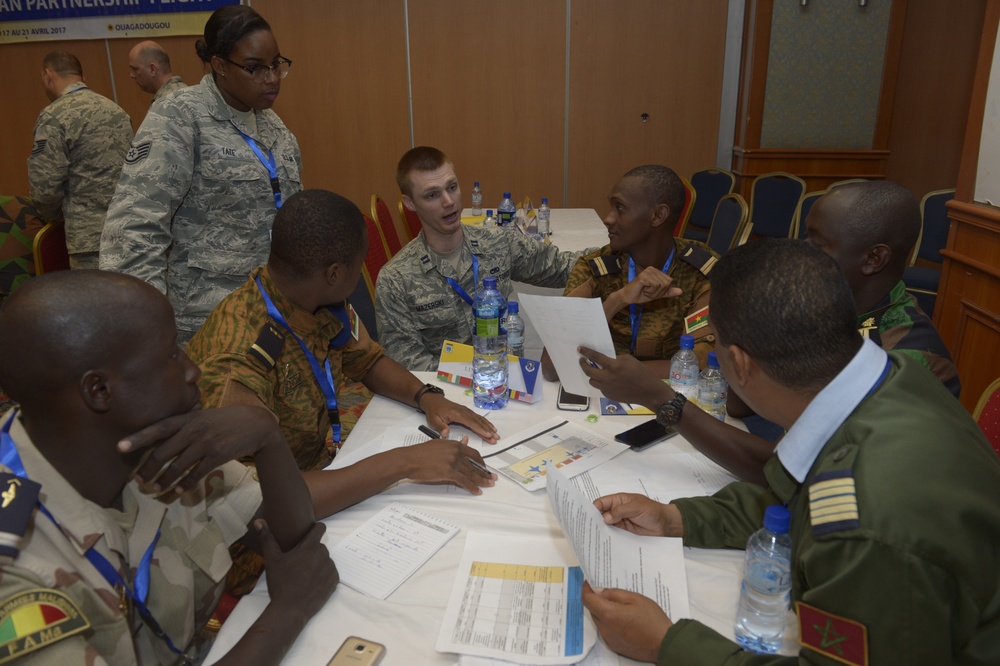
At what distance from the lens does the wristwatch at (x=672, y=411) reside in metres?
1.53

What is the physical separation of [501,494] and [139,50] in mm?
4918

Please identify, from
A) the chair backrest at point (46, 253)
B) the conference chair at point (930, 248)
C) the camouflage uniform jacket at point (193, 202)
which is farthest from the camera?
the conference chair at point (930, 248)

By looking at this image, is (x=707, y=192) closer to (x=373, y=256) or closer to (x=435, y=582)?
(x=373, y=256)

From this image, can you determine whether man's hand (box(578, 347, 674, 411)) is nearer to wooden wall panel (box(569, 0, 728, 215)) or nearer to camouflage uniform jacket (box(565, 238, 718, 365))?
camouflage uniform jacket (box(565, 238, 718, 365))

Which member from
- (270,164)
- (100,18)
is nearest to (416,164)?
(270,164)

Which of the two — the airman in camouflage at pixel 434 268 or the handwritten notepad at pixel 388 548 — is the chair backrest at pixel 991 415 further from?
the airman in camouflage at pixel 434 268

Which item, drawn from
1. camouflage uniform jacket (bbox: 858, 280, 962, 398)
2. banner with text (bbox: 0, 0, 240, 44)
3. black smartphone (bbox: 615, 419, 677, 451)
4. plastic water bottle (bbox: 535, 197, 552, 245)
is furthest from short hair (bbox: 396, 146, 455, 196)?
banner with text (bbox: 0, 0, 240, 44)

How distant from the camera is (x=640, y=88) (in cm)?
639

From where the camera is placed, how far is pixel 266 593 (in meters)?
1.14

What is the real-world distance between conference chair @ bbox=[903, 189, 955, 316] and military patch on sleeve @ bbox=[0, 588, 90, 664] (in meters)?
4.44

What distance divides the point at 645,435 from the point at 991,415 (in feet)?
2.64

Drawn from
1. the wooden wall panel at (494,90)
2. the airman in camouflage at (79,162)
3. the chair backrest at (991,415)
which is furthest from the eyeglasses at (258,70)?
the wooden wall panel at (494,90)

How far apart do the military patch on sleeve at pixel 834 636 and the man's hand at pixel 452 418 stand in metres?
0.91

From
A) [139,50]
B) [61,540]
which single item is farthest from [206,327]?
[139,50]
